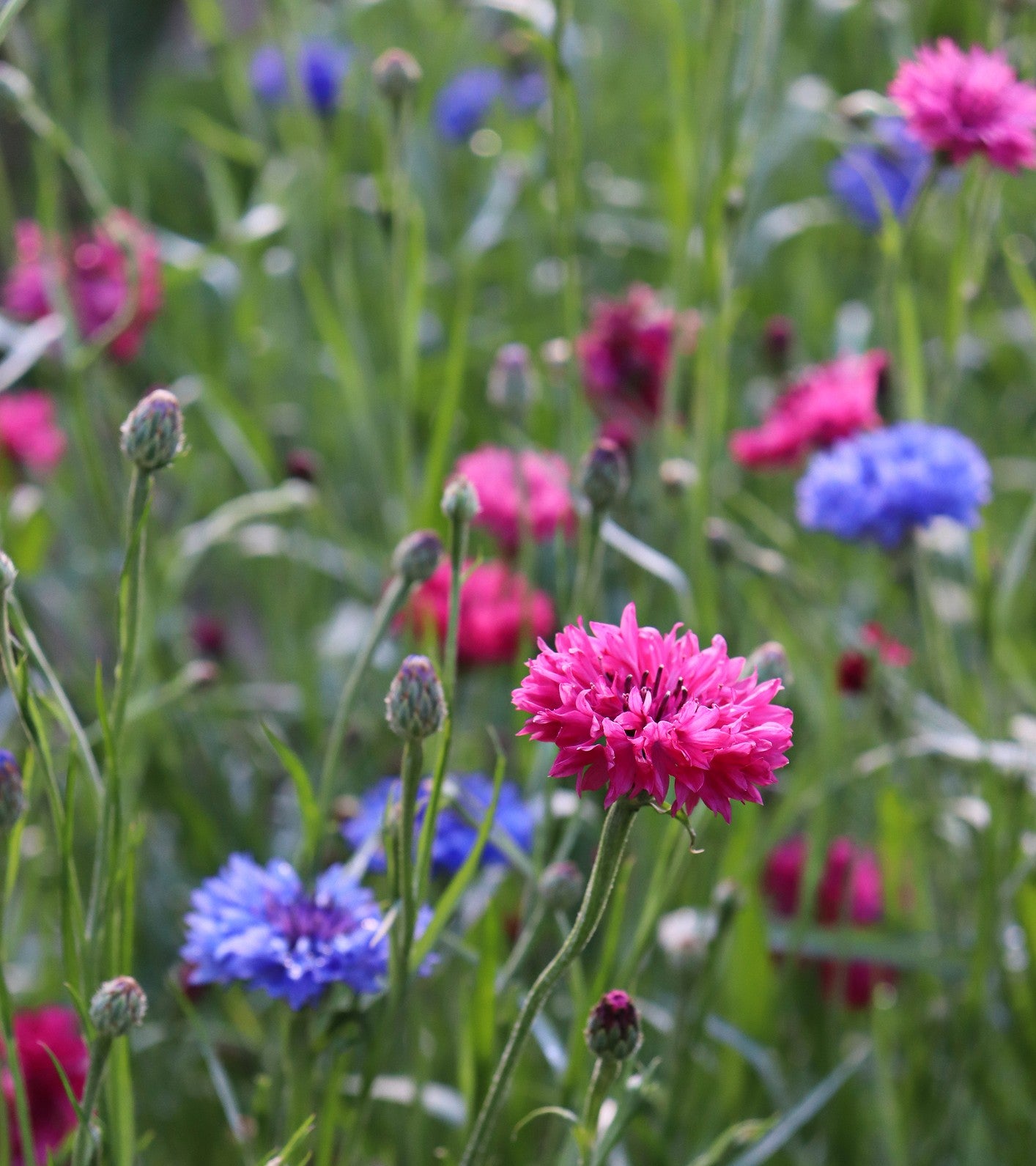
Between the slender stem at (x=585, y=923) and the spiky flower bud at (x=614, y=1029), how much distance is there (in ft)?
0.07

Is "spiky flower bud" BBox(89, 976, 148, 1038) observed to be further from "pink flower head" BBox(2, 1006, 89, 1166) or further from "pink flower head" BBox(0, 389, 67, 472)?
"pink flower head" BBox(0, 389, 67, 472)

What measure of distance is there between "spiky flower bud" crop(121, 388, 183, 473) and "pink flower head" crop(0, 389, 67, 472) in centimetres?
72

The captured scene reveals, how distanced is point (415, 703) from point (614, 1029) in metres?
0.13

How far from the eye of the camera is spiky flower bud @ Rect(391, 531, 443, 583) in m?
0.56

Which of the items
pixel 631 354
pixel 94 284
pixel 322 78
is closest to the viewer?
pixel 631 354

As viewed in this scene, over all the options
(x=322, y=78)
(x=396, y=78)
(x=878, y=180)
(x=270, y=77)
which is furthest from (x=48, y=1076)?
(x=270, y=77)

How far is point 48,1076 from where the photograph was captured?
683 millimetres

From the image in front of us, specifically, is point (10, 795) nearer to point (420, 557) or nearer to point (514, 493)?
point (420, 557)

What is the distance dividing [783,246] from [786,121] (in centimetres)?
33

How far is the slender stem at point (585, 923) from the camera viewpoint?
38cm

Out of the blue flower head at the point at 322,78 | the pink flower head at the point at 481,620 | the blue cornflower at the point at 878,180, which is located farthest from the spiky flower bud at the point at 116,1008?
the blue flower head at the point at 322,78

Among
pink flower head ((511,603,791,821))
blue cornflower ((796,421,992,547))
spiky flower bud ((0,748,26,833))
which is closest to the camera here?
pink flower head ((511,603,791,821))

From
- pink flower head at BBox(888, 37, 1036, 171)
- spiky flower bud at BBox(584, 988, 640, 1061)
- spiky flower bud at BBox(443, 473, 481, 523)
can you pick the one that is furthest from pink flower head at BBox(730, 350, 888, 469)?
spiky flower bud at BBox(584, 988, 640, 1061)

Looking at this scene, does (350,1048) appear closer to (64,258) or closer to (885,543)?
(885,543)
